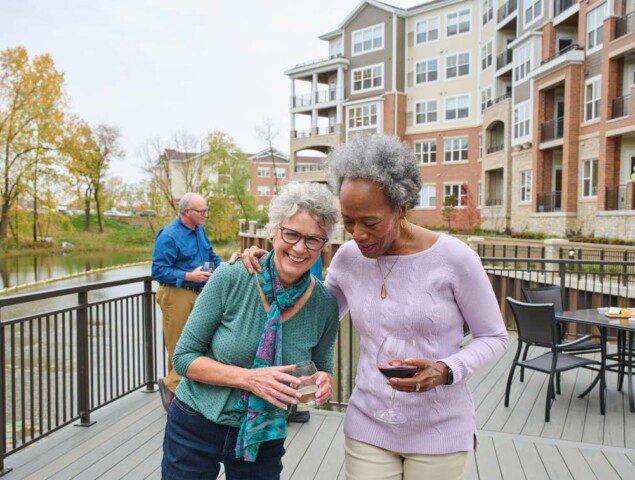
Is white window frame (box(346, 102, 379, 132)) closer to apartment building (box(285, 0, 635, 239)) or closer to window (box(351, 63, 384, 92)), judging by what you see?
apartment building (box(285, 0, 635, 239))

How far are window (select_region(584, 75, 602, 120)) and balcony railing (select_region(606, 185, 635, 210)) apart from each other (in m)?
3.57

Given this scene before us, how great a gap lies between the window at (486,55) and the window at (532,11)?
4.85 meters

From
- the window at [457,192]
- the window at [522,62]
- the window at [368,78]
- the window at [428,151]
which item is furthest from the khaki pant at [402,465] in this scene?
the window at [368,78]

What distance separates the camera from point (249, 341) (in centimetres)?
175

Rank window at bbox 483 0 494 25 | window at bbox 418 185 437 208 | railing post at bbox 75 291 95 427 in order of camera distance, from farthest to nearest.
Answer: window at bbox 418 185 437 208, window at bbox 483 0 494 25, railing post at bbox 75 291 95 427

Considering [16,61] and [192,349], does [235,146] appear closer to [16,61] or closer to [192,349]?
[16,61]

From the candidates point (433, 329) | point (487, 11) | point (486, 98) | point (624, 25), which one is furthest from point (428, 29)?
point (433, 329)

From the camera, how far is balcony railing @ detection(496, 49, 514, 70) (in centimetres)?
3177

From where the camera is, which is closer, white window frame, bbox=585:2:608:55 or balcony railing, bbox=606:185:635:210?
balcony railing, bbox=606:185:635:210

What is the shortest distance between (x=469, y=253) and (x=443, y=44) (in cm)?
3927

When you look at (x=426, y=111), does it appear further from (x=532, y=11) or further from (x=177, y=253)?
(x=177, y=253)

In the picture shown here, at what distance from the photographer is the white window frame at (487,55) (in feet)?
110

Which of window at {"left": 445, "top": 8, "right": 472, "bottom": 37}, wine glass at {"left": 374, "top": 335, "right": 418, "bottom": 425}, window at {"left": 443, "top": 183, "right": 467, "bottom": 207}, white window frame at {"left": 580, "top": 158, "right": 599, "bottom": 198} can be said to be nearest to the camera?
wine glass at {"left": 374, "top": 335, "right": 418, "bottom": 425}

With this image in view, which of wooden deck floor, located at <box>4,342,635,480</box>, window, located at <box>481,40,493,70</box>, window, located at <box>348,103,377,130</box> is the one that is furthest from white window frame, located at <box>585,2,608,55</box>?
wooden deck floor, located at <box>4,342,635,480</box>
